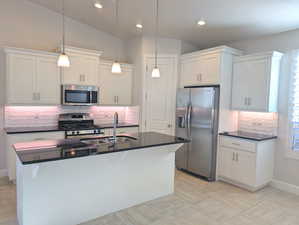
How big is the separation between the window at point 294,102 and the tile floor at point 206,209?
941mm

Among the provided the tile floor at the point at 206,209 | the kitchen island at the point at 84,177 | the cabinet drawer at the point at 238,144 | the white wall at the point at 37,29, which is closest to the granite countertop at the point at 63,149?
the kitchen island at the point at 84,177

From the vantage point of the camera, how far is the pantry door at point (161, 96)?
4613 mm

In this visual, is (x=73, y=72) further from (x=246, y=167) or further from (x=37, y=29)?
(x=246, y=167)

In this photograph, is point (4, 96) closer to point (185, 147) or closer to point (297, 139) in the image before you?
point (185, 147)

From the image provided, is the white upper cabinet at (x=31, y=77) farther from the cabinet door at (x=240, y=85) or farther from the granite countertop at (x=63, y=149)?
the cabinet door at (x=240, y=85)

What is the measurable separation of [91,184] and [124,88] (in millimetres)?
2760

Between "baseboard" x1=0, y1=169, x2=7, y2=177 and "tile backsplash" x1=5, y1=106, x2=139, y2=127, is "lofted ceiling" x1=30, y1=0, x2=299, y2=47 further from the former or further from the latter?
"baseboard" x1=0, y1=169, x2=7, y2=177

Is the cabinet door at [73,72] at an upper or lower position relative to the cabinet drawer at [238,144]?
upper

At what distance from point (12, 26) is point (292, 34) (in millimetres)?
5104

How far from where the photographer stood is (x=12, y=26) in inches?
153

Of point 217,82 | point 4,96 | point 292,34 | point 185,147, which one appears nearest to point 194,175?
point 185,147

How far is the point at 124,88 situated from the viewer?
4887 mm

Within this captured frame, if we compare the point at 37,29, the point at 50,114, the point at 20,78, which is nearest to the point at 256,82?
the point at 50,114

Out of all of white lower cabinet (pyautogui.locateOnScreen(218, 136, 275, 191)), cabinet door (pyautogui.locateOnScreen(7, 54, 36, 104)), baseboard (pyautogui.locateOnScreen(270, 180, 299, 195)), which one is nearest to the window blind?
white lower cabinet (pyautogui.locateOnScreen(218, 136, 275, 191))
